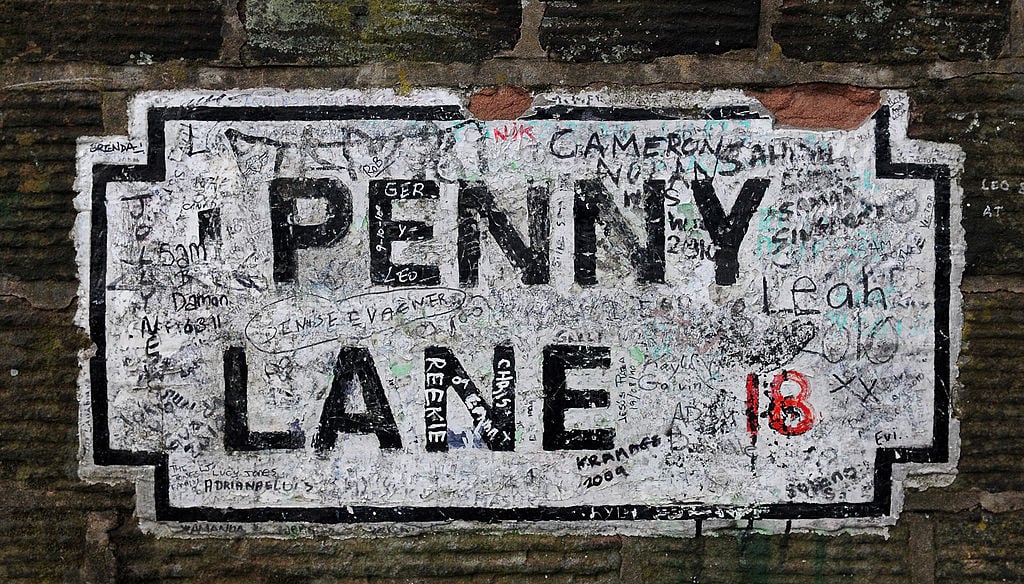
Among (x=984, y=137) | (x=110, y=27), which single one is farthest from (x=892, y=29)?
(x=110, y=27)

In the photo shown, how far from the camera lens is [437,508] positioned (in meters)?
2.67

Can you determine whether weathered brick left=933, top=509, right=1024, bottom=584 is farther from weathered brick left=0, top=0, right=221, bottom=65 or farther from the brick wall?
weathered brick left=0, top=0, right=221, bottom=65

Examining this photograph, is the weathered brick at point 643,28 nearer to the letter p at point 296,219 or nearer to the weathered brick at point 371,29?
the weathered brick at point 371,29

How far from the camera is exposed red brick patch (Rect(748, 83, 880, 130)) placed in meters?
2.58

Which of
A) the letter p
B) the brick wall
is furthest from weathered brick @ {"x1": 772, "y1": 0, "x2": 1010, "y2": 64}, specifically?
the letter p

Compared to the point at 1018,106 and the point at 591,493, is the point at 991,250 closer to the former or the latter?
the point at 1018,106

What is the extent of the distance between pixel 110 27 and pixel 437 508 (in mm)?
2299

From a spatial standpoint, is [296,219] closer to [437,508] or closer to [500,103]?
[500,103]

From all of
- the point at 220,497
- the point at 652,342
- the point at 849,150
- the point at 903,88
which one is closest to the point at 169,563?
the point at 220,497

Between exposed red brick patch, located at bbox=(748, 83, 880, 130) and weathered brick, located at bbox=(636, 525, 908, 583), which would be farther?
weathered brick, located at bbox=(636, 525, 908, 583)

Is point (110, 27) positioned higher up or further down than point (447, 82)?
higher up

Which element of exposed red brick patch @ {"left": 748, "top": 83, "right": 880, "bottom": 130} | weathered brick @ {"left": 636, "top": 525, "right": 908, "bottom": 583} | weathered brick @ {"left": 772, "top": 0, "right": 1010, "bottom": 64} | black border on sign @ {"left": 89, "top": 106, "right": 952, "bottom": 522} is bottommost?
weathered brick @ {"left": 636, "top": 525, "right": 908, "bottom": 583}

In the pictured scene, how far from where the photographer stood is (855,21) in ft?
8.49

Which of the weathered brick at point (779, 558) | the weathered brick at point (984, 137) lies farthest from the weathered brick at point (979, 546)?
the weathered brick at point (984, 137)
